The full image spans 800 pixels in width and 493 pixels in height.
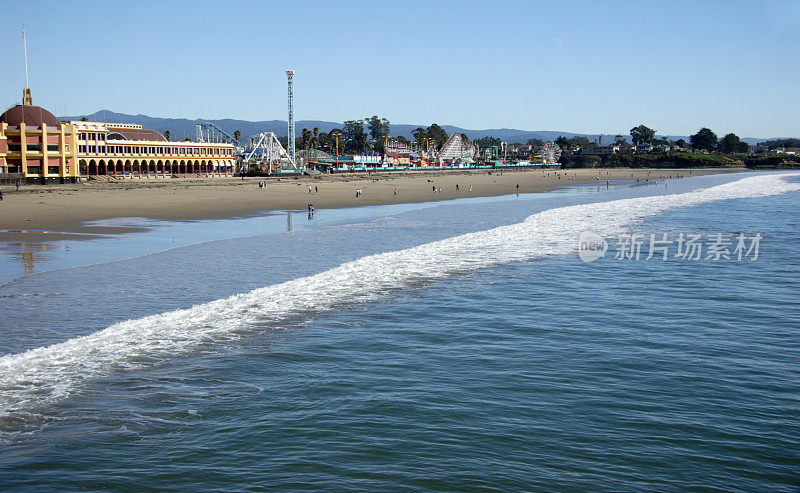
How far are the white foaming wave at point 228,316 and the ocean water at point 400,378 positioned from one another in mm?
76

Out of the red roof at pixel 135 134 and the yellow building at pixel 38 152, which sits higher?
the red roof at pixel 135 134

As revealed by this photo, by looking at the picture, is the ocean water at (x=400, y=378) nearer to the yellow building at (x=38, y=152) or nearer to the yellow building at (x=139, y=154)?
the yellow building at (x=38, y=152)

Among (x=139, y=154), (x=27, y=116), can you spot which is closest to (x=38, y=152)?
(x=27, y=116)

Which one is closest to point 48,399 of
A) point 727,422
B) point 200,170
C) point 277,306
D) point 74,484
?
point 74,484

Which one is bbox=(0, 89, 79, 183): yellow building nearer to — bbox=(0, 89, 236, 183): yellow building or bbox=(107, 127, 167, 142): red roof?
bbox=(0, 89, 236, 183): yellow building

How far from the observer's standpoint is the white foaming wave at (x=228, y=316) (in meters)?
10.9

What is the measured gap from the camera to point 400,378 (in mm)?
11023

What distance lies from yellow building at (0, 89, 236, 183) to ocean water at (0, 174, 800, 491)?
220ft

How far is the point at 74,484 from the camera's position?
7465 millimetres

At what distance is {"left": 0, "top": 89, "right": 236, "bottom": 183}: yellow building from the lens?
257 feet

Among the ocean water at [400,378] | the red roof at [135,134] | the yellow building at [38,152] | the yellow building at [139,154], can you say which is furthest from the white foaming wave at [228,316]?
the red roof at [135,134]

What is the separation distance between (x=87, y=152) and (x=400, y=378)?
96.9 m

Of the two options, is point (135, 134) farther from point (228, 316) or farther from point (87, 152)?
point (228, 316)

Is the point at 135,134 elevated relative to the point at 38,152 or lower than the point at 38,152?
elevated
